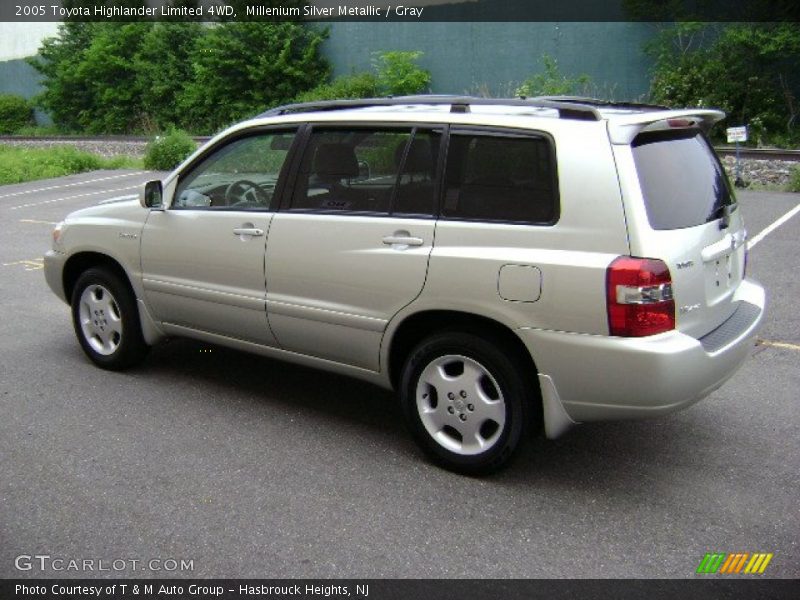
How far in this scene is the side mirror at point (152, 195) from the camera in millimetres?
5406

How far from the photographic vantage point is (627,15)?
2258cm

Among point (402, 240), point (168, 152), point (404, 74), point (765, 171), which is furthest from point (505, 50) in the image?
point (402, 240)

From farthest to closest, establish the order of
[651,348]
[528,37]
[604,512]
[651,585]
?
1. [528,37]
2. [604,512]
3. [651,348]
4. [651,585]

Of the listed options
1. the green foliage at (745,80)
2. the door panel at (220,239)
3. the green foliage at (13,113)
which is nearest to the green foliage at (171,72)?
the green foliage at (13,113)

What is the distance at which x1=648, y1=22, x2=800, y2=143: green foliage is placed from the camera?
2014cm

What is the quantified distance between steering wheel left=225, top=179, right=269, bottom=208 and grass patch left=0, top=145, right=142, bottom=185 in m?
18.9

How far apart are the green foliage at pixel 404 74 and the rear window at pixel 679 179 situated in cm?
2189

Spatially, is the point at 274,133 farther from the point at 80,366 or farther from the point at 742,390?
the point at 742,390

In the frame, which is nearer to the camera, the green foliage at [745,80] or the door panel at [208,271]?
the door panel at [208,271]

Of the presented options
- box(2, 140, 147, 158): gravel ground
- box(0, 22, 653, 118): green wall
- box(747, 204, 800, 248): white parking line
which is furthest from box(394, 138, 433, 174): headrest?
box(2, 140, 147, 158): gravel ground

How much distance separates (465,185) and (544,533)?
5.58 feet

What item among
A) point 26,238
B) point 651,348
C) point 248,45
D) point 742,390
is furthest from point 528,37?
point 651,348

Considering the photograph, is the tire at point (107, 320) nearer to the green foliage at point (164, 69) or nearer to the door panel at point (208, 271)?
the door panel at point (208, 271)

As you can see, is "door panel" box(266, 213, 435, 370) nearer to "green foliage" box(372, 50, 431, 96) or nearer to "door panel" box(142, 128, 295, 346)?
"door panel" box(142, 128, 295, 346)
